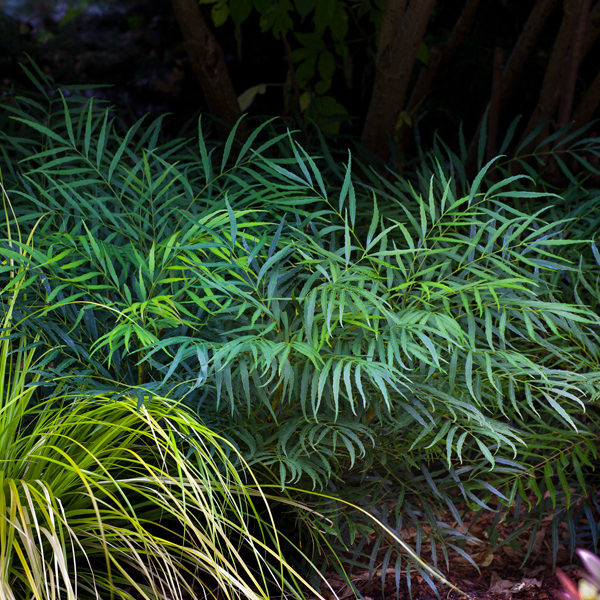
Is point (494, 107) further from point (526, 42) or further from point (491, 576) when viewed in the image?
point (491, 576)

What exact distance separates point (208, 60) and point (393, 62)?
0.47 m

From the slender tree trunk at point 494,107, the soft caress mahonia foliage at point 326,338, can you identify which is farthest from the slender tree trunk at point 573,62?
the soft caress mahonia foliage at point 326,338

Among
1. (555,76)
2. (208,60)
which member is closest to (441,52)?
(555,76)

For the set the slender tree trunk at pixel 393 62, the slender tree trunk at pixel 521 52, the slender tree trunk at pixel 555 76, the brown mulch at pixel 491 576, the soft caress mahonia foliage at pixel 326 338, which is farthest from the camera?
the slender tree trunk at pixel 521 52

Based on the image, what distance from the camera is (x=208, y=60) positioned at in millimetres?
1937

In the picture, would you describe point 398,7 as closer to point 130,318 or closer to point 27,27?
point 130,318

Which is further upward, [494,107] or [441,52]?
[441,52]

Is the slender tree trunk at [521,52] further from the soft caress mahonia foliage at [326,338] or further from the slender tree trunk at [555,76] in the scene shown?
the soft caress mahonia foliage at [326,338]

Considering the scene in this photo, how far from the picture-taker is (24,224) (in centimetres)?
135

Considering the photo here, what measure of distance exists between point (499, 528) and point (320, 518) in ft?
1.64

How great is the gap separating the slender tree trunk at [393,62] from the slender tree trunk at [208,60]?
0.36m

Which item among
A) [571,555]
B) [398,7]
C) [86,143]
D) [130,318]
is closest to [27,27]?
[398,7]

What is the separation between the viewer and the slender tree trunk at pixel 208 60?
6.14ft

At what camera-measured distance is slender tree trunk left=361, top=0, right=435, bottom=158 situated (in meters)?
1.78
